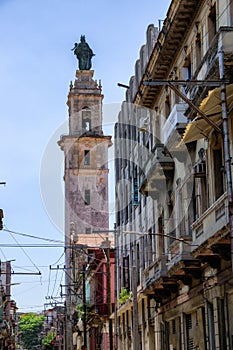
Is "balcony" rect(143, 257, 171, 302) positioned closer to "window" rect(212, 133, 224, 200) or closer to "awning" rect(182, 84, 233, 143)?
"window" rect(212, 133, 224, 200)

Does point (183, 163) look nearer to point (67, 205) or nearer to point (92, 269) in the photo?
point (92, 269)

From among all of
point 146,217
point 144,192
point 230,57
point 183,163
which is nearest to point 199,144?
point 183,163

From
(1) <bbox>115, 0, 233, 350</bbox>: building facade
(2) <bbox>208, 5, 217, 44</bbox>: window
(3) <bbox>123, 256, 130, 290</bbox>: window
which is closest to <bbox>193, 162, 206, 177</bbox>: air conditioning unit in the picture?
(1) <bbox>115, 0, 233, 350</bbox>: building facade

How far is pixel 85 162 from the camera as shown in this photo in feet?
318

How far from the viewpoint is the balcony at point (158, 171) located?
1273 inches

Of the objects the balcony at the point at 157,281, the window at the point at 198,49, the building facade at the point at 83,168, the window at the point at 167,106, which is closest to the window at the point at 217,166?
the window at the point at 198,49

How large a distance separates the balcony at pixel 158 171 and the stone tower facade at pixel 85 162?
5814 centimetres

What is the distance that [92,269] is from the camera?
69.9 meters

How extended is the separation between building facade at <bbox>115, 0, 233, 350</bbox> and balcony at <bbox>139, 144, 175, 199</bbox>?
44 mm

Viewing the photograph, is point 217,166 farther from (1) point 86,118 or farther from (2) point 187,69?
(1) point 86,118

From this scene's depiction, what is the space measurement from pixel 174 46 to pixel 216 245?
12076 millimetres

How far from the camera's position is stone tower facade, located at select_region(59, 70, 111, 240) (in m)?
95.3

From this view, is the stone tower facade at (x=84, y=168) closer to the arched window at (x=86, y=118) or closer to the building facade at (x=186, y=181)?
the arched window at (x=86, y=118)

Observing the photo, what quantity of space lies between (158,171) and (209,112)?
11770 mm
